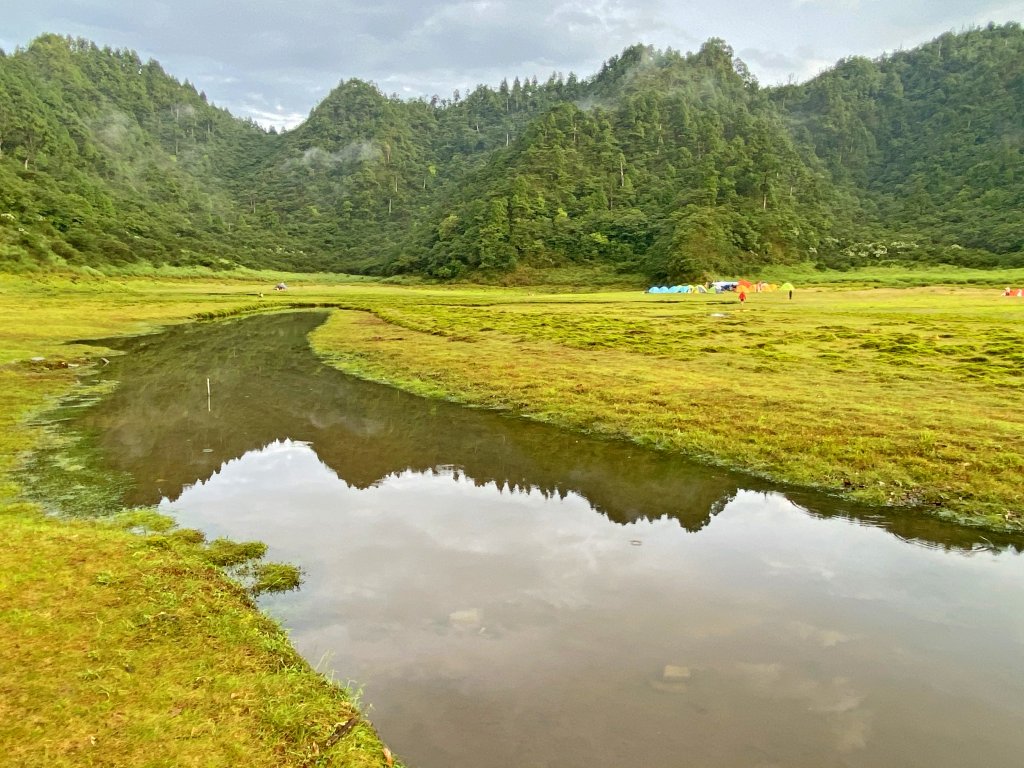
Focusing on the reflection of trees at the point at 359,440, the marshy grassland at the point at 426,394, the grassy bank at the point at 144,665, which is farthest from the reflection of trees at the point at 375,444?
the grassy bank at the point at 144,665

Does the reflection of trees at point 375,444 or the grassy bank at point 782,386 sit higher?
the grassy bank at point 782,386

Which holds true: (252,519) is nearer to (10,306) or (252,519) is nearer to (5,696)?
(5,696)

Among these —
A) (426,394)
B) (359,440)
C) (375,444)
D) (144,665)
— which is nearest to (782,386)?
(426,394)

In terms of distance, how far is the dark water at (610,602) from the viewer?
27.7 ft

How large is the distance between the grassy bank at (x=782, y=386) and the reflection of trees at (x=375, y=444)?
1.46m

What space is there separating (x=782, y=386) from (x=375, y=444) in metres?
18.4

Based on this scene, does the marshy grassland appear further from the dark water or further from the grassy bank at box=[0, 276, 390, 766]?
the dark water

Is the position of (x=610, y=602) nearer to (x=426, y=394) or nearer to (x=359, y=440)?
(x=359, y=440)

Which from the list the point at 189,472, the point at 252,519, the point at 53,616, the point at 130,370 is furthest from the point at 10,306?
the point at 53,616

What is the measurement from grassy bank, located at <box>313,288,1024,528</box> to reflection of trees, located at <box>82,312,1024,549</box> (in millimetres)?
1457

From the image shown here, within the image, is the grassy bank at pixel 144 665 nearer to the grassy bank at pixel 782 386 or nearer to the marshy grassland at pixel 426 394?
the marshy grassland at pixel 426 394

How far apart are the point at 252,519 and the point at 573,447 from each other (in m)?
11.0

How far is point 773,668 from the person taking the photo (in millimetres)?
9859

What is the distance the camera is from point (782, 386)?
2853cm
